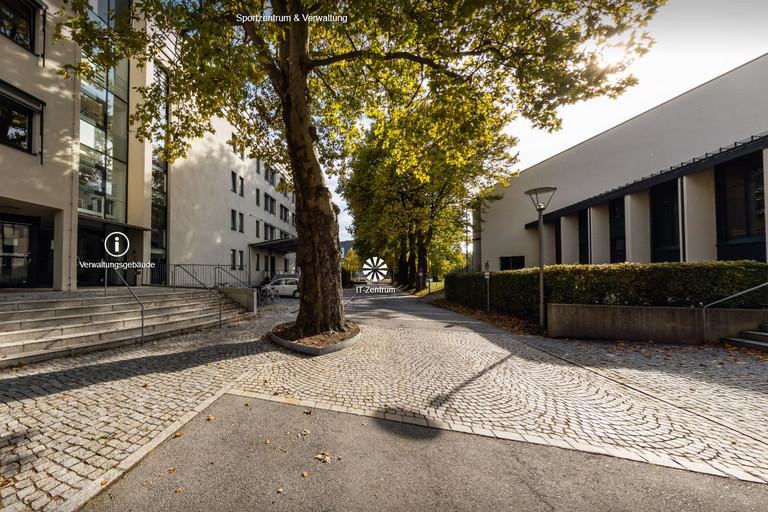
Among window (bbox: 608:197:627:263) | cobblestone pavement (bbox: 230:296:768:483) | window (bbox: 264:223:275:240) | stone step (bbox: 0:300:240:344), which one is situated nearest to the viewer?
cobblestone pavement (bbox: 230:296:768:483)

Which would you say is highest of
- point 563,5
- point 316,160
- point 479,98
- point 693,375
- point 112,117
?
point 112,117

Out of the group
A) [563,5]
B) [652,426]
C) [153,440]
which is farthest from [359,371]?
[563,5]

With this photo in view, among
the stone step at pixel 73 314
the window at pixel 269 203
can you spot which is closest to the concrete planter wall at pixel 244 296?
the stone step at pixel 73 314

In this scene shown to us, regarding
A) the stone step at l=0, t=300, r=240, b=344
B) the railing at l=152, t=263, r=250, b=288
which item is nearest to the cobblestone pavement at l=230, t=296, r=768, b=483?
the stone step at l=0, t=300, r=240, b=344

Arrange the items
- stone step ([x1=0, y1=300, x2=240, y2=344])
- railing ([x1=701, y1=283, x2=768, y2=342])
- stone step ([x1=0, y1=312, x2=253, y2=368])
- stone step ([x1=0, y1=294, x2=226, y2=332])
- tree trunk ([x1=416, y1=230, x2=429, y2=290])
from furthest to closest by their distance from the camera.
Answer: tree trunk ([x1=416, y1=230, x2=429, y2=290]) → railing ([x1=701, y1=283, x2=768, y2=342]) → stone step ([x1=0, y1=294, x2=226, y2=332]) → stone step ([x1=0, y1=300, x2=240, y2=344]) → stone step ([x1=0, y1=312, x2=253, y2=368])

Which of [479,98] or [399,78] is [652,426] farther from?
[399,78]

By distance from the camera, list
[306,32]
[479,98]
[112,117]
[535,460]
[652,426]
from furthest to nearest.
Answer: [112,117] < [479,98] < [306,32] < [652,426] < [535,460]

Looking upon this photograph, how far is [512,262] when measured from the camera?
26.1m

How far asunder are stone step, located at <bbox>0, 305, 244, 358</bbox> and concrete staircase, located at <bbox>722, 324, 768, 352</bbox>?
13460 millimetres

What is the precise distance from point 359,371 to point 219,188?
19.9m

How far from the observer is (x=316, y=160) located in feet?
23.5

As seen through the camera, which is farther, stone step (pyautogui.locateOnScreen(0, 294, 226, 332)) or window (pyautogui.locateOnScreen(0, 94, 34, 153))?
window (pyautogui.locateOnScreen(0, 94, 34, 153))

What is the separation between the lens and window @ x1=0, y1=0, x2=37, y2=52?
8766mm

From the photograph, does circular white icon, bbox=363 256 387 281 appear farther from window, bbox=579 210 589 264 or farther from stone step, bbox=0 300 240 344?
window, bbox=579 210 589 264
